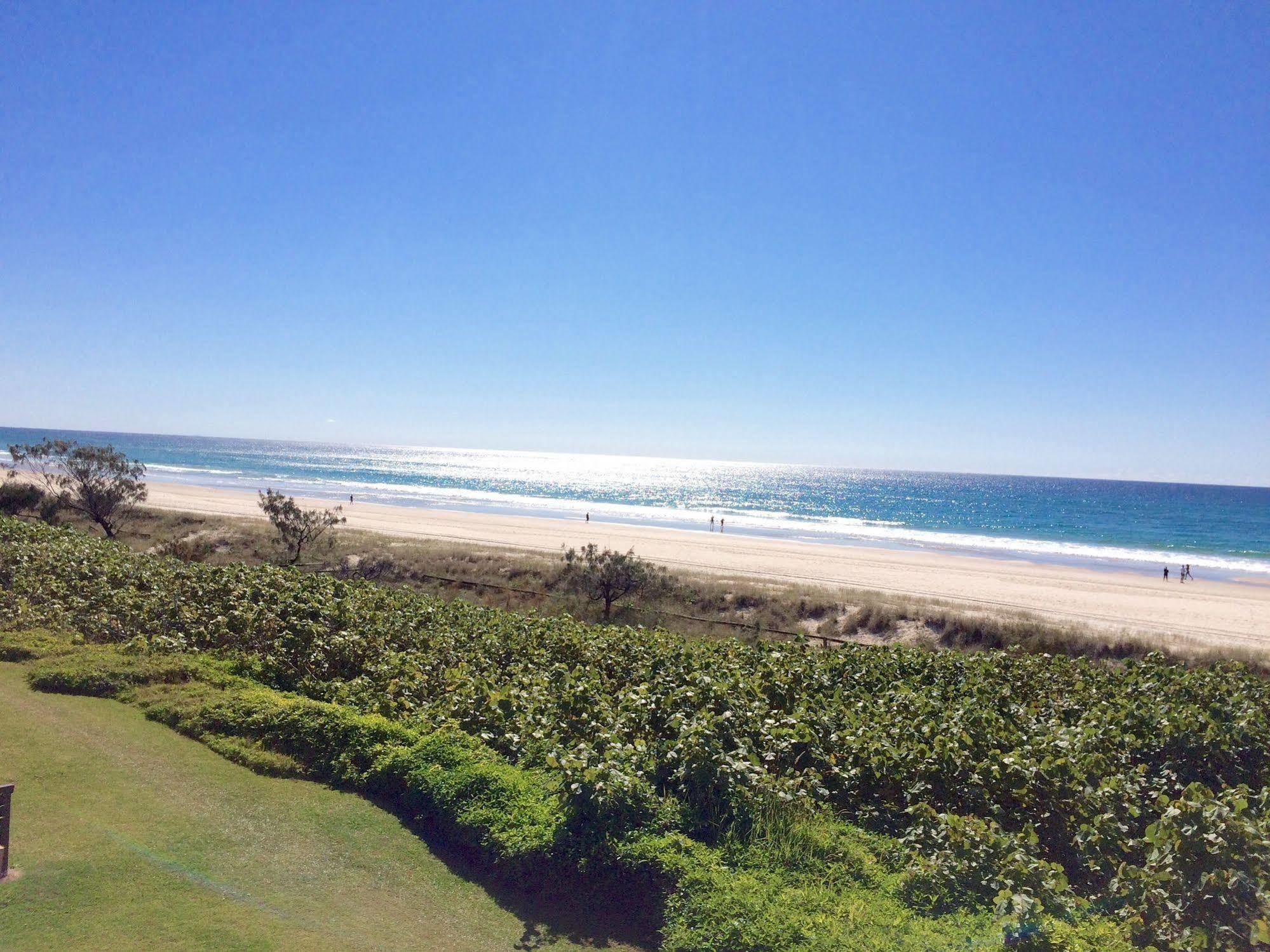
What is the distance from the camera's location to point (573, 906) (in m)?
6.29

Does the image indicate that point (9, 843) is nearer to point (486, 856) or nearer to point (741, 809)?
point (486, 856)

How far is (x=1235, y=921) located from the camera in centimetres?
488

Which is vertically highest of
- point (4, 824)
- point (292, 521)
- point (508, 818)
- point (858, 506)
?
point (292, 521)

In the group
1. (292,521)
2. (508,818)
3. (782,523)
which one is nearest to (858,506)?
(782,523)

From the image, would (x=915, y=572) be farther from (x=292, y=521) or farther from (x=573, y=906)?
(x=573, y=906)

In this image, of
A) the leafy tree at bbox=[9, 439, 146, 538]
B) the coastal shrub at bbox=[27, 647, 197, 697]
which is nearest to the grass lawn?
Answer: the coastal shrub at bbox=[27, 647, 197, 697]

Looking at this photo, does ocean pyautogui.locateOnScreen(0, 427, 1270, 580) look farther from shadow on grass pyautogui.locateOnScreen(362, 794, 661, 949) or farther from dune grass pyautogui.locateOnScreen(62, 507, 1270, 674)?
shadow on grass pyautogui.locateOnScreen(362, 794, 661, 949)

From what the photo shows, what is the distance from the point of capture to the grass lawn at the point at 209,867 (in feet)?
17.6

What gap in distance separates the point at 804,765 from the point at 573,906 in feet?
9.58

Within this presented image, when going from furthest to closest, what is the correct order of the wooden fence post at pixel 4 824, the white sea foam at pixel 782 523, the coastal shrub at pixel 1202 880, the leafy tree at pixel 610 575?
the white sea foam at pixel 782 523, the leafy tree at pixel 610 575, the wooden fence post at pixel 4 824, the coastal shrub at pixel 1202 880

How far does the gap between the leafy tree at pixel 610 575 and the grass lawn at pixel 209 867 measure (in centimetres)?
1748

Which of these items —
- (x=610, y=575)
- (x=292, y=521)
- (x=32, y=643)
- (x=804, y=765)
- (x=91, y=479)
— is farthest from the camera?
(x=91, y=479)

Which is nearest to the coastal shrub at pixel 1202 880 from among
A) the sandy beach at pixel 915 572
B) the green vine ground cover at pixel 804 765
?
the green vine ground cover at pixel 804 765

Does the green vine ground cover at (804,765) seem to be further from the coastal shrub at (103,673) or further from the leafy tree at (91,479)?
the leafy tree at (91,479)
